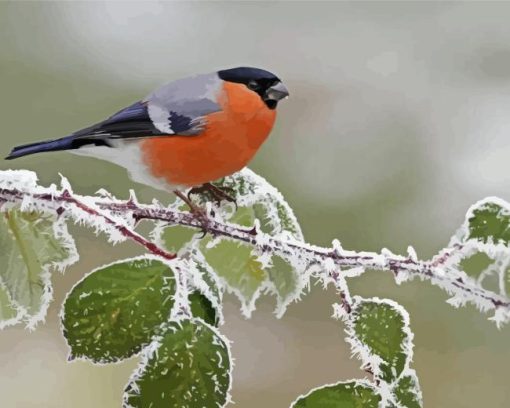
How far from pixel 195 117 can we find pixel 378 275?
1.07m

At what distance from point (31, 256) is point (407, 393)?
0.16 meters

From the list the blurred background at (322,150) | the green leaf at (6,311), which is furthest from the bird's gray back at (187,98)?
the blurred background at (322,150)

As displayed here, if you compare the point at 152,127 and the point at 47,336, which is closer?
the point at 152,127

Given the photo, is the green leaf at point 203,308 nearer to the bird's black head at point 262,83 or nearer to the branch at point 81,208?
the branch at point 81,208

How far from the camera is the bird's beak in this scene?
14.3 inches

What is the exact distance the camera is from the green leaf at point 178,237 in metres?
0.33

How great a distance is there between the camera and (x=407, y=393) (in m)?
0.25

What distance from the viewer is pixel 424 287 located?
66.9 inches

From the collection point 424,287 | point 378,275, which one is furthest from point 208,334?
point 424,287

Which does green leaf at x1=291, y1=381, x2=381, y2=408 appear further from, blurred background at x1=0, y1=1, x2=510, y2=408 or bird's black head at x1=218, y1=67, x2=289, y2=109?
blurred background at x1=0, y1=1, x2=510, y2=408

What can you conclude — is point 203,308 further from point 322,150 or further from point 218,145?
point 322,150

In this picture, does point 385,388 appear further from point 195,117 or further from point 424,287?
point 424,287

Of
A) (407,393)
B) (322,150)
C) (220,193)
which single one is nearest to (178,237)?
(220,193)

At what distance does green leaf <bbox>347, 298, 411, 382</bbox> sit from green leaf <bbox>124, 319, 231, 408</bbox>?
56 millimetres
